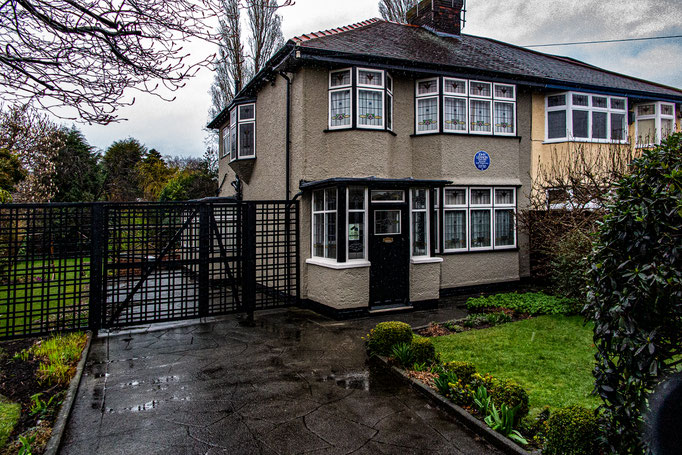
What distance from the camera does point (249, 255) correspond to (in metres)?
9.58

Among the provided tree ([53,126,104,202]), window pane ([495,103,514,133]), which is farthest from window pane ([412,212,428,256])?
tree ([53,126,104,202])

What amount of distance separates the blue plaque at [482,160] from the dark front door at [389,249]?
10.7 ft

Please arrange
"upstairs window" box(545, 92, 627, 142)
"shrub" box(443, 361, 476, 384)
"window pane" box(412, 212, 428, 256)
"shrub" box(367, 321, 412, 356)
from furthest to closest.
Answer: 1. "upstairs window" box(545, 92, 627, 142)
2. "window pane" box(412, 212, 428, 256)
3. "shrub" box(367, 321, 412, 356)
4. "shrub" box(443, 361, 476, 384)

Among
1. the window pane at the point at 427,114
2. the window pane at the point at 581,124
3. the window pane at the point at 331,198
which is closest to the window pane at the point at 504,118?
the window pane at the point at 427,114

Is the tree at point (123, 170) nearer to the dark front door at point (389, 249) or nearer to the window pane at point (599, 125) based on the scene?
the dark front door at point (389, 249)

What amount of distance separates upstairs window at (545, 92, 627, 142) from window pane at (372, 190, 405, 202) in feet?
21.2

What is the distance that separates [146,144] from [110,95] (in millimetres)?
42047

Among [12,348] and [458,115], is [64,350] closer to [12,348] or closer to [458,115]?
[12,348]

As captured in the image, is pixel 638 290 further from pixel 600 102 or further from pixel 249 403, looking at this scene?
pixel 600 102

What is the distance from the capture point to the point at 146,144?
4278 centimetres

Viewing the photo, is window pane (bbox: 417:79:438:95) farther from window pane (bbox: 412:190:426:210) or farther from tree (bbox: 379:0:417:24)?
tree (bbox: 379:0:417:24)

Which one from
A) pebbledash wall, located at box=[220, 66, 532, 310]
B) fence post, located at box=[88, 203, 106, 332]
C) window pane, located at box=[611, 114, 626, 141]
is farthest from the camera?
window pane, located at box=[611, 114, 626, 141]

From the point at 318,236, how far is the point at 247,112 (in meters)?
5.64

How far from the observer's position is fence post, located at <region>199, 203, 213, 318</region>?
9195 mm
